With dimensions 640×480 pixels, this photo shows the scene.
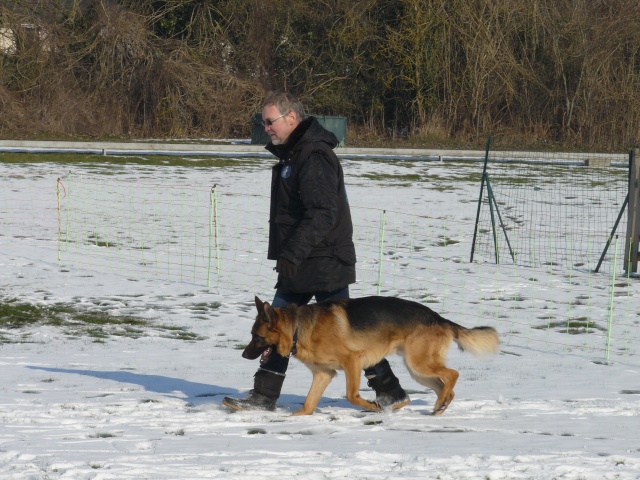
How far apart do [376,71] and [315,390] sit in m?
26.4

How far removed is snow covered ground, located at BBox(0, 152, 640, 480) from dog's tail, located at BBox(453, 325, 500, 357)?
15.1 inches

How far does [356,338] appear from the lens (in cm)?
541

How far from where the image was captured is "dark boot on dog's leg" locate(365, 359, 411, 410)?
566 centimetres

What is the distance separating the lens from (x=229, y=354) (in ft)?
25.8

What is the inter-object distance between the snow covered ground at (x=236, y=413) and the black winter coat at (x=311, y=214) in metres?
0.84

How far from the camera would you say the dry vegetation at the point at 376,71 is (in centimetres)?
2878

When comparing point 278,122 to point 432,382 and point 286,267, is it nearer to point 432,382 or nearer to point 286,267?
point 286,267

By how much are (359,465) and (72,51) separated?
27.9 meters

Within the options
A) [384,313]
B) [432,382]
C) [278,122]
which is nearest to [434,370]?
[432,382]

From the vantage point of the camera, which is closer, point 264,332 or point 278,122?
point 278,122

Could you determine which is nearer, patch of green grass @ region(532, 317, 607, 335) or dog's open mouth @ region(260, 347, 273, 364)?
dog's open mouth @ region(260, 347, 273, 364)

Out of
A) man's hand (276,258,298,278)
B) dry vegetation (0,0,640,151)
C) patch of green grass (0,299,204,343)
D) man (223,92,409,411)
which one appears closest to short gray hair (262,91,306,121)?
man (223,92,409,411)

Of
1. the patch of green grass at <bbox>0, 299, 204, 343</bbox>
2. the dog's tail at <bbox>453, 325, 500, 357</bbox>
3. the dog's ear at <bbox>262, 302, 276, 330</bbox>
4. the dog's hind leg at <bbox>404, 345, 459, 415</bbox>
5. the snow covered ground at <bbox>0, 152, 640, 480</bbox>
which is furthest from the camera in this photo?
the patch of green grass at <bbox>0, 299, 204, 343</bbox>

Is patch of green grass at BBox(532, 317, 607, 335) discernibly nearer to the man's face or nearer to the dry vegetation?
the man's face
